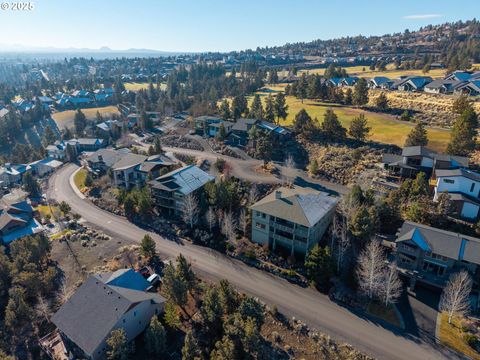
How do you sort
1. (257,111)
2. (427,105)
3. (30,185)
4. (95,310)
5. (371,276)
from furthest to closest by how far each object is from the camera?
1. (257,111)
2. (427,105)
3. (30,185)
4. (371,276)
5. (95,310)

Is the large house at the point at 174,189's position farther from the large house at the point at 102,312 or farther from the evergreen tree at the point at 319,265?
the evergreen tree at the point at 319,265

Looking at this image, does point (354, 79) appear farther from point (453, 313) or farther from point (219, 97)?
point (453, 313)

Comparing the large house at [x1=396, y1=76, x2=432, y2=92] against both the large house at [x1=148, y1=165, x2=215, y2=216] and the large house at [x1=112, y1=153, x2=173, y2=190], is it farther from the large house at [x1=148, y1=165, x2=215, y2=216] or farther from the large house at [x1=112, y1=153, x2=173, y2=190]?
the large house at [x1=112, y1=153, x2=173, y2=190]

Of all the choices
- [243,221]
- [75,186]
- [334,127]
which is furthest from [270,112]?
[75,186]

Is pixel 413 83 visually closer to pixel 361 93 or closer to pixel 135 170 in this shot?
pixel 361 93

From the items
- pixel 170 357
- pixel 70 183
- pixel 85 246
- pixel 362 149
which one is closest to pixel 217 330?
pixel 170 357

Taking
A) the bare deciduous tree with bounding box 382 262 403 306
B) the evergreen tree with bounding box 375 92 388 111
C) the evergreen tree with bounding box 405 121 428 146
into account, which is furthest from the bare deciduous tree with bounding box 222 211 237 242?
the evergreen tree with bounding box 375 92 388 111
